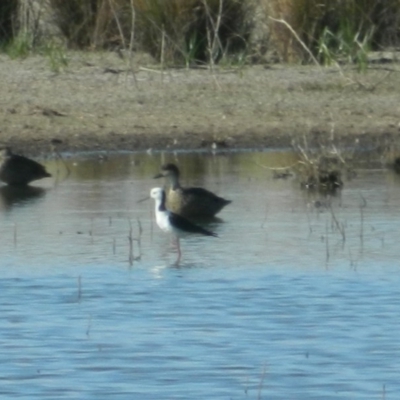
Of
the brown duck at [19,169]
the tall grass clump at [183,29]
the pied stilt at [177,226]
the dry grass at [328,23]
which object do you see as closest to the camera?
the pied stilt at [177,226]

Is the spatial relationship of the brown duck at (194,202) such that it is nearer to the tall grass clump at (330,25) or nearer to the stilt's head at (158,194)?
the stilt's head at (158,194)

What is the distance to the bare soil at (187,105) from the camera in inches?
A: 648

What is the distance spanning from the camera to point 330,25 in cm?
2006

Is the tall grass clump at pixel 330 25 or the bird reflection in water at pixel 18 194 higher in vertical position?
the tall grass clump at pixel 330 25

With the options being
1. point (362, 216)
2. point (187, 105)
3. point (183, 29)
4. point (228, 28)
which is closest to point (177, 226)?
point (362, 216)

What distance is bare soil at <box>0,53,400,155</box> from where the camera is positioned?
16469 millimetres

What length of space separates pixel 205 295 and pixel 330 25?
442 inches

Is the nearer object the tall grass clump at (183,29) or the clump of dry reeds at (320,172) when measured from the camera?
the clump of dry reeds at (320,172)

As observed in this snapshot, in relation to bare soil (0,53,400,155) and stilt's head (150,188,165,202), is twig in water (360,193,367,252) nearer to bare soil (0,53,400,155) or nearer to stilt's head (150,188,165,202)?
stilt's head (150,188,165,202)

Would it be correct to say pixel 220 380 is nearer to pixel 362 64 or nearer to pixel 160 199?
pixel 160 199

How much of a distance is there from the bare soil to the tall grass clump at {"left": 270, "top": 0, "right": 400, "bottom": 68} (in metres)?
0.35

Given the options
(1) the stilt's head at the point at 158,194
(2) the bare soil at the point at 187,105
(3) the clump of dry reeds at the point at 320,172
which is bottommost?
(2) the bare soil at the point at 187,105

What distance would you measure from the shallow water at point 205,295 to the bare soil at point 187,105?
2.38 metres

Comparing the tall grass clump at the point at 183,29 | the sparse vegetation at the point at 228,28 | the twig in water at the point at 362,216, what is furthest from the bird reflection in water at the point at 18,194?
the tall grass clump at the point at 183,29
